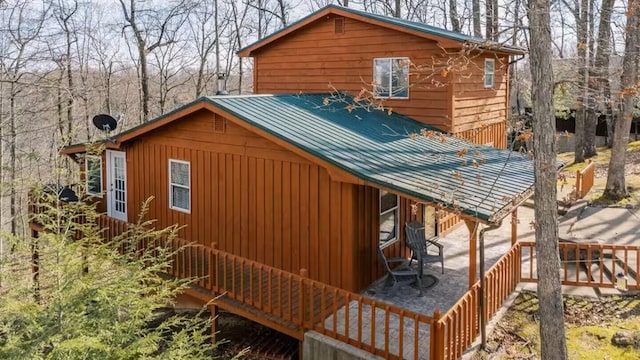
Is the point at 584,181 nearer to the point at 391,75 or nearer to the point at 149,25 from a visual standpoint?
the point at 391,75

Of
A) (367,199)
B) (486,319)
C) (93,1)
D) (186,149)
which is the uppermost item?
(93,1)

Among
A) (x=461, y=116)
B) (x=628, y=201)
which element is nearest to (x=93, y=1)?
(x=461, y=116)

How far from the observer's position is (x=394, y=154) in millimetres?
9781

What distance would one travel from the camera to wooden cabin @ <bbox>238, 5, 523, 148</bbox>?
12758 mm

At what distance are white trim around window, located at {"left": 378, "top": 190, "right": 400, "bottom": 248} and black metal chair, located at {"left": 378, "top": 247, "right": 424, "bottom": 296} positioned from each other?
0.43m

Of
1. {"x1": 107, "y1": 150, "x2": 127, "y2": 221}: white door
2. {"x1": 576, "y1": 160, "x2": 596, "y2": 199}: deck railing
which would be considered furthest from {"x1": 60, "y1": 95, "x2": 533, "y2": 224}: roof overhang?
{"x1": 576, "y1": 160, "x2": 596, "y2": 199}: deck railing

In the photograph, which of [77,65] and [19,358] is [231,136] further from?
[77,65]

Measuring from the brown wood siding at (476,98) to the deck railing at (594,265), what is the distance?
3.31m

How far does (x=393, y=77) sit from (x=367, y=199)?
17.1ft

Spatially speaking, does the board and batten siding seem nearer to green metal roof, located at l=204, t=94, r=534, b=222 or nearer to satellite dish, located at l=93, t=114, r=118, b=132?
green metal roof, located at l=204, t=94, r=534, b=222

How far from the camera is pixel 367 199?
30.8ft

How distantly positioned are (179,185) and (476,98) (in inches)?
320

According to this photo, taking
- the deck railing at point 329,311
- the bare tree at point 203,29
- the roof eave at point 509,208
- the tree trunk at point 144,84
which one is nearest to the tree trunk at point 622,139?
the roof eave at point 509,208

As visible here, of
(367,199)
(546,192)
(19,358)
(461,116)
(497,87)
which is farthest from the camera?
(497,87)
